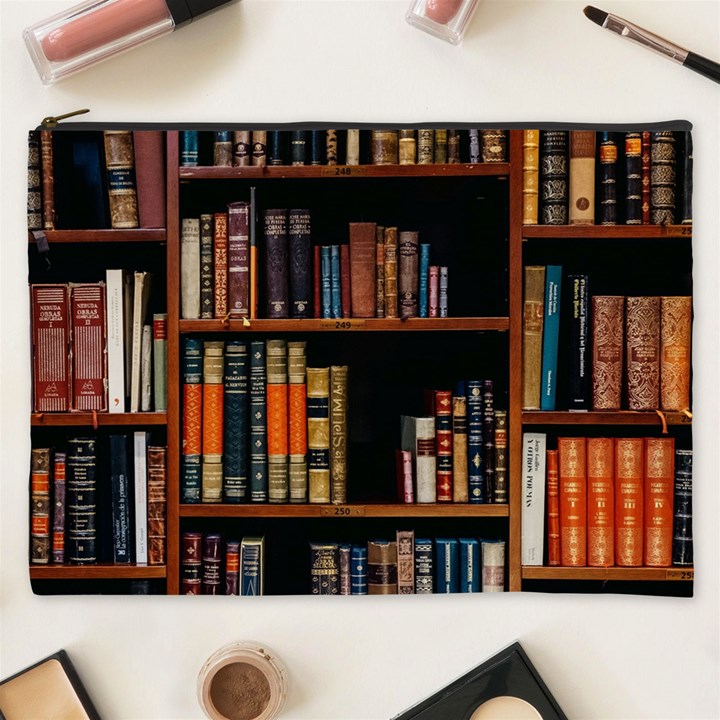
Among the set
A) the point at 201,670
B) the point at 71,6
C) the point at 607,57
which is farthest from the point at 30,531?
the point at 607,57

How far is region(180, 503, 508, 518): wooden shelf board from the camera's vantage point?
1.54 metres

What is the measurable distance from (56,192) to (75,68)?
0.25 meters

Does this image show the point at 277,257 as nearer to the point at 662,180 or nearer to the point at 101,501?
the point at 101,501

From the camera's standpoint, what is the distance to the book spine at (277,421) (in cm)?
156

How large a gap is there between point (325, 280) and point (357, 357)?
0.57ft

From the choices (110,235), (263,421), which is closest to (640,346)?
(263,421)

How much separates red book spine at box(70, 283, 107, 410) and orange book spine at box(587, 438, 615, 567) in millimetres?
1020

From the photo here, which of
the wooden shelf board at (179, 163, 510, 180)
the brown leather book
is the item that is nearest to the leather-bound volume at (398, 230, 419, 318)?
the wooden shelf board at (179, 163, 510, 180)

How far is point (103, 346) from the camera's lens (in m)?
1.56

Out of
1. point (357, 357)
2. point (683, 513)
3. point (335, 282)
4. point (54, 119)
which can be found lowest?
point (683, 513)

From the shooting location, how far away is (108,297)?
1556mm

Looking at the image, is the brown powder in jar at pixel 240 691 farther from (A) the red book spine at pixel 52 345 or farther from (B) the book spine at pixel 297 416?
(A) the red book spine at pixel 52 345

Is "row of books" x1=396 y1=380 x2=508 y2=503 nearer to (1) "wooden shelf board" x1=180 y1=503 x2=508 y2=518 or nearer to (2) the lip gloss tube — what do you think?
(1) "wooden shelf board" x1=180 y1=503 x2=508 y2=518

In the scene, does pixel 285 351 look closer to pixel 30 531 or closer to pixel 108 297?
pixel 108 297
